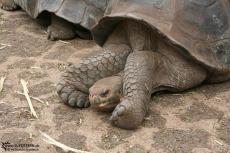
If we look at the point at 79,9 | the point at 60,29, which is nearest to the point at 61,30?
the point at 60,29

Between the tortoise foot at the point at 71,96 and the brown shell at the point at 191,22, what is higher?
→ the brown shell at the point at 191,22

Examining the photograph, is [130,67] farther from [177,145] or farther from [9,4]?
[9,4]

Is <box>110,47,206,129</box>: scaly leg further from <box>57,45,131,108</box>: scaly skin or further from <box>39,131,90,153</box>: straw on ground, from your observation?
<box>39,131,90,153</box>: straw on ground

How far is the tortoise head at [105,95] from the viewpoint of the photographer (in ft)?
10.6

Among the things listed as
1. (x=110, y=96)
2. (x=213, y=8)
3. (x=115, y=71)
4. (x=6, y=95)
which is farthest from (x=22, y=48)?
(x=213, y=8)

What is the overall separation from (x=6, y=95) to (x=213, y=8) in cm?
164

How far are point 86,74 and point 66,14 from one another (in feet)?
3.81

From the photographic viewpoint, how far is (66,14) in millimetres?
4480

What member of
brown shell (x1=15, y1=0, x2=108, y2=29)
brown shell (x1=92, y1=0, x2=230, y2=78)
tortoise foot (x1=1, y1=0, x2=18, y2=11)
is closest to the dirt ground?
brown shell (x1=92, y1=0, x2=230, y2=78)

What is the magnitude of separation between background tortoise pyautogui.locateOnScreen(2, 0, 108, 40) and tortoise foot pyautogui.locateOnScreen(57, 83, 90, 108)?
3.68ft

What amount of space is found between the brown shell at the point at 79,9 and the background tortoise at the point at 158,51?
0.69m

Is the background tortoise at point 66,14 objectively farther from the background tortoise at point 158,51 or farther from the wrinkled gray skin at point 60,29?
the background tortoise at point 158,51

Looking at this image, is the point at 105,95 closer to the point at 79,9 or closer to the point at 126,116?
the point at 126,116

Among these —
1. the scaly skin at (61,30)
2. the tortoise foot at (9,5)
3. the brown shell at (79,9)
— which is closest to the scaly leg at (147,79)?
the brown shell at (79,9)
